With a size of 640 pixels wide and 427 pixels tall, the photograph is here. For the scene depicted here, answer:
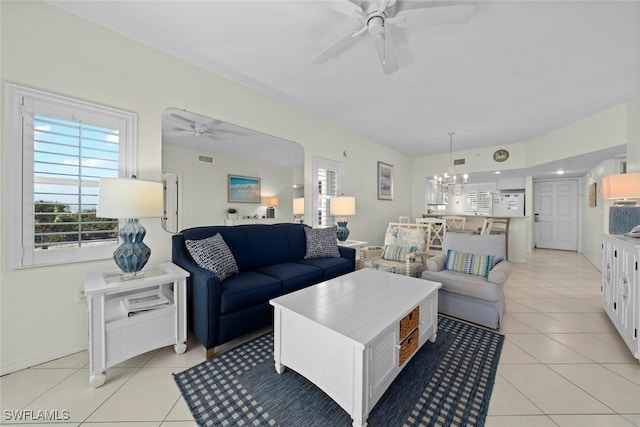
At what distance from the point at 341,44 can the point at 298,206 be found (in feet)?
6.92

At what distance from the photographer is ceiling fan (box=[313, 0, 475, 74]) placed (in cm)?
156

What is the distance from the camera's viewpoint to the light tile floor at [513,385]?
137cm

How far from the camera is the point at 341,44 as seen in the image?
1833 mm

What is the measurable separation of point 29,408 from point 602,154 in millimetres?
6770

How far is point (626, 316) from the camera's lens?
2.01 metres

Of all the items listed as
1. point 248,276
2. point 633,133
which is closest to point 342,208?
point 248,276

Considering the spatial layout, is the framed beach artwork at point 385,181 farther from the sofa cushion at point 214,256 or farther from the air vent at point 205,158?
the sofa cushion at point 214,256

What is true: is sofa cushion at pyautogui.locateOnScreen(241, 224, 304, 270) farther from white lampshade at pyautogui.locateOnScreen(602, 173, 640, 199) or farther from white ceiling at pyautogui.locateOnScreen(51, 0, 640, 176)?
white lampshade at pyautogui.locateOnScreen(602, 173, 640, 199)

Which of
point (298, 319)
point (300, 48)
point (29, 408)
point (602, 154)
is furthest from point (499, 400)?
point (602, 154)

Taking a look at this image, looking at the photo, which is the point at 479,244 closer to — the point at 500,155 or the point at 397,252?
the point at 397,252

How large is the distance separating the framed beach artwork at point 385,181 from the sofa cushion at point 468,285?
2.86 metres

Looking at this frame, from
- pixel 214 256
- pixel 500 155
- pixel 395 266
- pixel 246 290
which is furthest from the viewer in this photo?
pixel 500 155

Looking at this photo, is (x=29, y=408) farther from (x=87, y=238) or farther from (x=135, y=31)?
(x=135, y=31)

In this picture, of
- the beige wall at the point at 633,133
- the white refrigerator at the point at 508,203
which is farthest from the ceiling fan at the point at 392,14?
the white refrigerator at the point at 508,203
